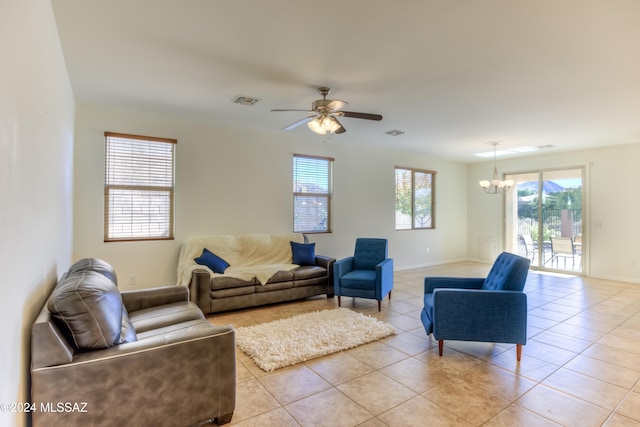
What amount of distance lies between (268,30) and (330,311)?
3136mm

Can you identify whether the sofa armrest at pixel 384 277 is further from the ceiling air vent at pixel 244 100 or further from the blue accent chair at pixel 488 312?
the ceiling air vent at pixel 244 100

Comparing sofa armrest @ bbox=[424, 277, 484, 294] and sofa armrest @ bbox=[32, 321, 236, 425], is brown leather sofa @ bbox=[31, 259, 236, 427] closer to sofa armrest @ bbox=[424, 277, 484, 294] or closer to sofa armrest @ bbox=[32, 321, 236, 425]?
sofa armrest @ bbox=[32, 321, 236, 425]

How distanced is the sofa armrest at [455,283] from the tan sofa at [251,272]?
5.39ft

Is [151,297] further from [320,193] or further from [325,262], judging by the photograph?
[320,193]

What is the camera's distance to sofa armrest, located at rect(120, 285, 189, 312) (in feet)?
9.32

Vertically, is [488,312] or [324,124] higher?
[324,124]

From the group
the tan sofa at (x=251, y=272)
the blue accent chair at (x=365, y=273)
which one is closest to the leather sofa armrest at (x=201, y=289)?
the tan sofa at (x=251, y=272)

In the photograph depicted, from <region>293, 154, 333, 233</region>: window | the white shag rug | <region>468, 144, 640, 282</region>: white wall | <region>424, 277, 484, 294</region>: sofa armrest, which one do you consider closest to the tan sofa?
<region>293, 154, 333, 233</region>: window

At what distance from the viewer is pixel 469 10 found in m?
2.08

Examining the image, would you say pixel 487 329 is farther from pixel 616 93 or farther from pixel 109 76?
pixel 109 76

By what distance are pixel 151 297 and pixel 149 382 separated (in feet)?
4.34

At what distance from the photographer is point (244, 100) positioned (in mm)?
3814

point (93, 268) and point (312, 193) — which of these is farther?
point (312, 193)

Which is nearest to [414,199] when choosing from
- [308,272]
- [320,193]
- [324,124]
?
[320,193]
